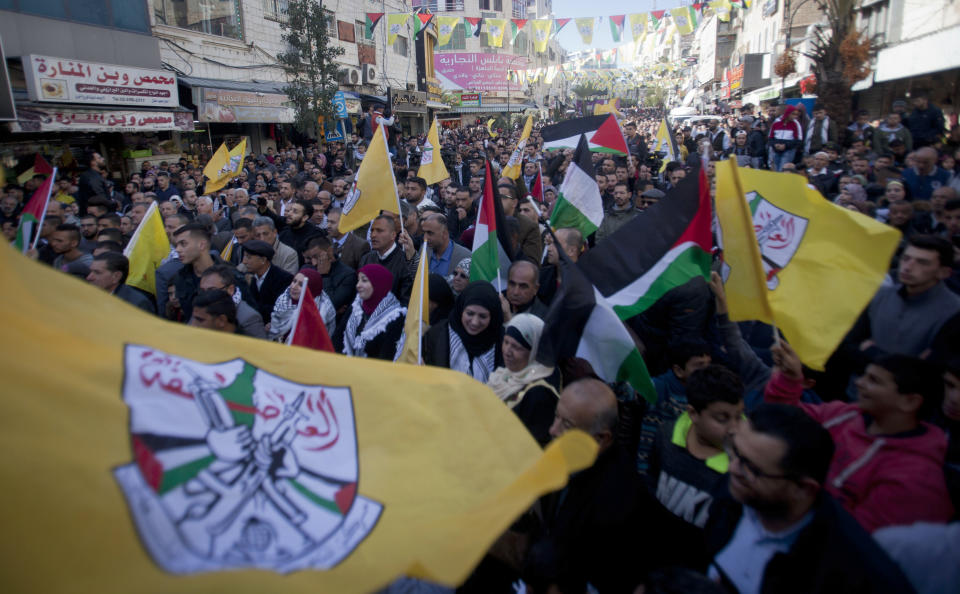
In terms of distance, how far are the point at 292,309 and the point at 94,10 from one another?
15934mm

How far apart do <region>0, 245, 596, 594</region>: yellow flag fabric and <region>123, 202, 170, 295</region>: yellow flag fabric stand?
449 centimetres

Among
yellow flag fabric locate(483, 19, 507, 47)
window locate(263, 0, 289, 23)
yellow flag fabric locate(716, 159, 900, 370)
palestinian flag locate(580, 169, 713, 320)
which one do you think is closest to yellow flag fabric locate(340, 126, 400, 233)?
palestinian flag locate(580, 169, 713, 320)

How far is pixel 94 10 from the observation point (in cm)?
1566

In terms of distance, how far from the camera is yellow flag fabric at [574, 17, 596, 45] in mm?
31094

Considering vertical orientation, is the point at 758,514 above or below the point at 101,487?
below

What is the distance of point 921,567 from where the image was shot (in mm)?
1742

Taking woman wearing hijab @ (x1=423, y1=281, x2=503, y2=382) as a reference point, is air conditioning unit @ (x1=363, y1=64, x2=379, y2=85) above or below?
above

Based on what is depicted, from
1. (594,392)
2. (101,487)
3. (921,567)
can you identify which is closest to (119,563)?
(101,487)

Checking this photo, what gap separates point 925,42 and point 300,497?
17832mm

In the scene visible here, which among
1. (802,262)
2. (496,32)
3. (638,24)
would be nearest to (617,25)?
(638,24)

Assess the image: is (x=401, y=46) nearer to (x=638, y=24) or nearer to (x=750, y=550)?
(x=638, y=24)

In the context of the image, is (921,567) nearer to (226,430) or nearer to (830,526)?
(830,526)

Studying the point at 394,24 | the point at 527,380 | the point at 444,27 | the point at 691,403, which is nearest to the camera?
the point at 691,403

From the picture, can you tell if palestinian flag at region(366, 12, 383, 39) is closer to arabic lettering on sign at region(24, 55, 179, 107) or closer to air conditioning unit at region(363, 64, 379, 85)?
air conditioning unit at region(363, 64, 379, 85)
